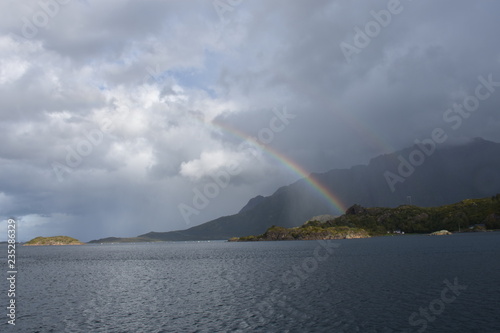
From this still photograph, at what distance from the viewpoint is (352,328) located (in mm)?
45188

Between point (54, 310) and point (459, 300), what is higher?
point (54, 310)

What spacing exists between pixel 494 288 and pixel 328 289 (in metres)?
29.6

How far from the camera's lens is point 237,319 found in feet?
172

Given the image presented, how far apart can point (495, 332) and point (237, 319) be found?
31586 millimetres

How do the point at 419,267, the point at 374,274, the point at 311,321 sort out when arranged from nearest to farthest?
the point at 311,321 < the point at 374,274 < the point at 419,267

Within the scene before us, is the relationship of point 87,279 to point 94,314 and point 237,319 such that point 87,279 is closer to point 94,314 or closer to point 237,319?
point 94,314

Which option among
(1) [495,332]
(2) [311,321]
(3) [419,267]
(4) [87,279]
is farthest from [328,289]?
(4) [87,279]

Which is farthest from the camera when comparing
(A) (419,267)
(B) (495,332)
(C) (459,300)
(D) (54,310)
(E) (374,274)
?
(A) (419,267)

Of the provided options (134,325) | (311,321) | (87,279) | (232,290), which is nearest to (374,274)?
(232,290)

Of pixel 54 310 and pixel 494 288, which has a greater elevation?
pixel 54 310

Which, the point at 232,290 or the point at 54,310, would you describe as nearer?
the point at 54,310

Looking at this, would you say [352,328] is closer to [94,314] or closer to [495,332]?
[495,332]

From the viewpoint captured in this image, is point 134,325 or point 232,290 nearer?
point 134,325

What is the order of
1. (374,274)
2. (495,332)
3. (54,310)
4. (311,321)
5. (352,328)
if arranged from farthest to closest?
(374,274) < (54,310) < (311,321) < (352,328) < (495,332)
